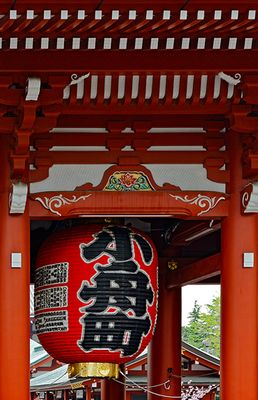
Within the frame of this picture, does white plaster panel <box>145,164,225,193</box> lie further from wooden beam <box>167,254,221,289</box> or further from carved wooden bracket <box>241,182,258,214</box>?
wooden beam <box>167,254,221,289</box>

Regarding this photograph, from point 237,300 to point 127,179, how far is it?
1.51 m

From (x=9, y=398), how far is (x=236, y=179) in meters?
2.89

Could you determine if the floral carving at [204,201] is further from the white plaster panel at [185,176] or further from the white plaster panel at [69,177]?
the white plaster panel at [69,177]

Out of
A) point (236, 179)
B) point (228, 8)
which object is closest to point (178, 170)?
point (236, 179)

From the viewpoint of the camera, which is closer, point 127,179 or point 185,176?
point 127,179

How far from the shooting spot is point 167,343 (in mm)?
16094

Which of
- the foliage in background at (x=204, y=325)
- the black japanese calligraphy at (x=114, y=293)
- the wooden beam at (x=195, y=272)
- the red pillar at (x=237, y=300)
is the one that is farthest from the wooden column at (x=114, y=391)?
the foliage in background at (x=204, y=325)

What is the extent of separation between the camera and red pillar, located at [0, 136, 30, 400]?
11586mm

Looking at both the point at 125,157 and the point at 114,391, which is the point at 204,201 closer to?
the point at 125,157

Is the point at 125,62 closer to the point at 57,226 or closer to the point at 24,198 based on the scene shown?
the point at 24,198

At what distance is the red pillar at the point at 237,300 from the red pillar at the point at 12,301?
5.99 feet

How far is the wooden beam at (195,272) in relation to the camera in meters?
14.0

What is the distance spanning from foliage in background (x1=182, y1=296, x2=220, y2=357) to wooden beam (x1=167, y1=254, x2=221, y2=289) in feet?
148

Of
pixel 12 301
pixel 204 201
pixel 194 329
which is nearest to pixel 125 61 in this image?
pixel 204 201
